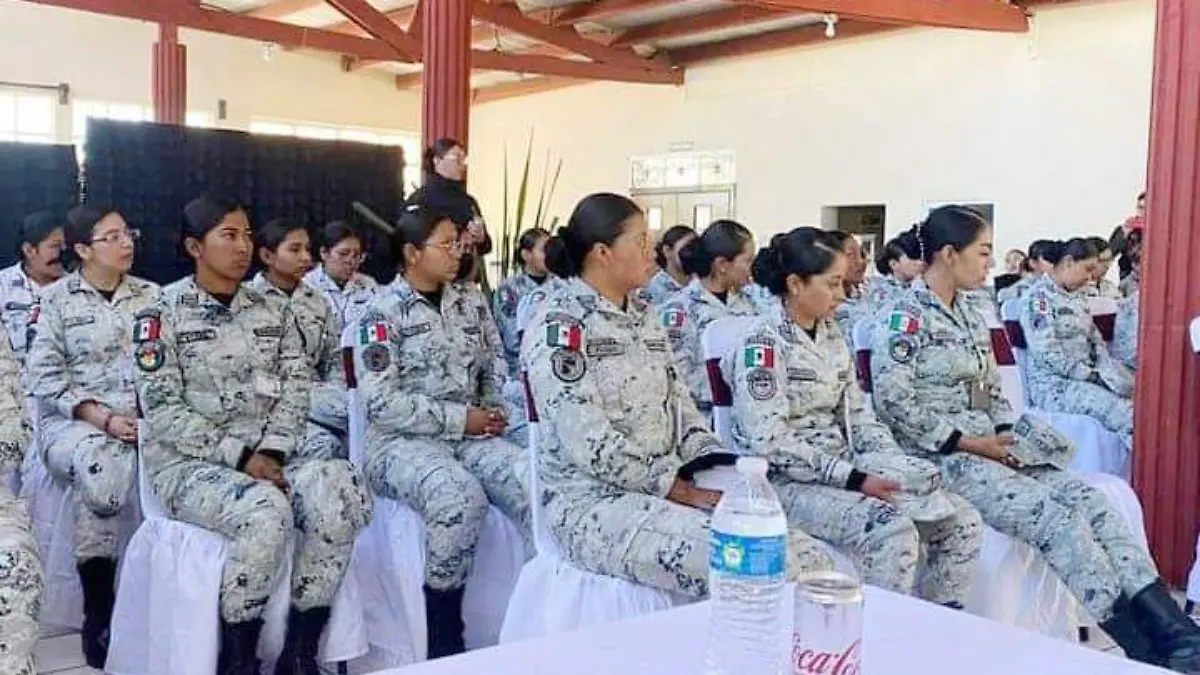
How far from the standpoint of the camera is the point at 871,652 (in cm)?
138

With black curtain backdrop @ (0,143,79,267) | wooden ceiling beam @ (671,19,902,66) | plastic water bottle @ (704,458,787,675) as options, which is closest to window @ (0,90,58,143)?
black curtain backdrop @ (0,143,79,267)

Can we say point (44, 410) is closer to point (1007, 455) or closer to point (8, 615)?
point (8, 615)

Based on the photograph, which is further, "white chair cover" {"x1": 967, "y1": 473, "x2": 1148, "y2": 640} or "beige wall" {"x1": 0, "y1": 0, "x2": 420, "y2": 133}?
"beige wall" {"x1": 0, "y1": 0, "x2": 420, "y2": 133}

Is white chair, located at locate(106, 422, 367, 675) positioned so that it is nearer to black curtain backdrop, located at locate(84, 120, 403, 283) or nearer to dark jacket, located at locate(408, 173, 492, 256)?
dark jacket, located at locate(408, 173, 492, 256)

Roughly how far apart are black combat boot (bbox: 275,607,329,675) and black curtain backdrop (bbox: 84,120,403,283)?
3.61m

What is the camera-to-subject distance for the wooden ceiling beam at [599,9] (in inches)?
395

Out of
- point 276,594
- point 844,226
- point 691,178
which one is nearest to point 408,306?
point 276,594

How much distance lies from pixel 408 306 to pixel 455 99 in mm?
3226

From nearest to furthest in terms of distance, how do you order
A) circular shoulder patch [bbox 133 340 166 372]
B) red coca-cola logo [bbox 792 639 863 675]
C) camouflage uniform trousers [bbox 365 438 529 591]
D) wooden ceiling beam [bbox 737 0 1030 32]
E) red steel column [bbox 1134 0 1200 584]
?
red coca-cola logo [bbox 792 639 863 675], circular shoulder patch [bbox 133 340 166 372], camouflage uniform trousers [bbox 365 438 529 591], red steel column [bbox 1134 0 1200 584], wooden ceiling beam [bbox 737 0 1030 32]

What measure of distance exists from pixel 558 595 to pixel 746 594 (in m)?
1.15

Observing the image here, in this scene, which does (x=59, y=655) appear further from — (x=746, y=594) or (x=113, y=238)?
(x=746, y=594)

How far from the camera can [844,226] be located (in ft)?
34.8

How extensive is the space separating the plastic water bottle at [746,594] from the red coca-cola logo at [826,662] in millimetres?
91

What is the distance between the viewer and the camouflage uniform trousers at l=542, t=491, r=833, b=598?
→ 88.0 inches
